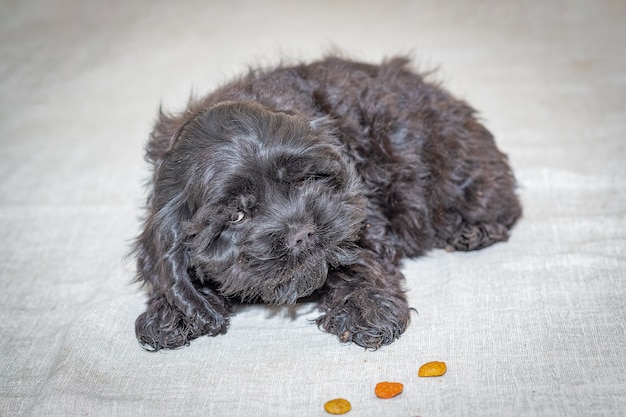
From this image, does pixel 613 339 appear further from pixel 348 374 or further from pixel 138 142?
pixel 138 142

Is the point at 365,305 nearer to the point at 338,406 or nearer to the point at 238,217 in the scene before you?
the point at 338,406

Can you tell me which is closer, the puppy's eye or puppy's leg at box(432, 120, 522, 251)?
the puppy's eye

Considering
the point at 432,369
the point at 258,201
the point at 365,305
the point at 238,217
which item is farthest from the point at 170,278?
the point at 432,369

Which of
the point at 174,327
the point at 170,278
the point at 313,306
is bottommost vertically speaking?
the point at 313,306

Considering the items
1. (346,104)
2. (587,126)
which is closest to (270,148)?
(346,104)

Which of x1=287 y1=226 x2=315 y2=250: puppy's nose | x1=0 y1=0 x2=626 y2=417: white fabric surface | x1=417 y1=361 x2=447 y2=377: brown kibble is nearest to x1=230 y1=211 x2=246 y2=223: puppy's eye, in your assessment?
x1=287 y1=226 x2=315 y2=250: puppy's nose

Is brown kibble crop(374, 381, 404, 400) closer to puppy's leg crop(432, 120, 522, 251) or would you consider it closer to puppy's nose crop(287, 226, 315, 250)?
puppy's nose crop(287, 226, 315, 250)
